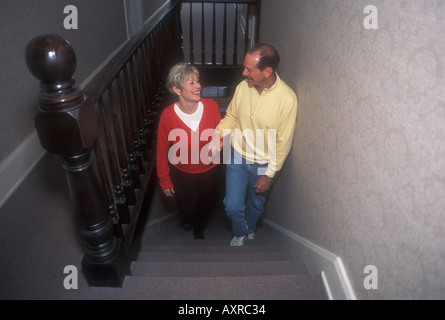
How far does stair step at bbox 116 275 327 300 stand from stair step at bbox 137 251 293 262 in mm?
468

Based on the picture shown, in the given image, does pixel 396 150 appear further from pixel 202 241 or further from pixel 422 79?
pixel 202 241

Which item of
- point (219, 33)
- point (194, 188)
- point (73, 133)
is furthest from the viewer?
point (219, 33)

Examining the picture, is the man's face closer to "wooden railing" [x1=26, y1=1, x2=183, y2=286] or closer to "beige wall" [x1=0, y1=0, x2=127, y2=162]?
"wooden railing" [x1=26, y1=1, x2=183, y2=286]

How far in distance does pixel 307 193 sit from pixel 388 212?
81 cm

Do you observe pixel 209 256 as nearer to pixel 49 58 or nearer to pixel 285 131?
pixel 285 131

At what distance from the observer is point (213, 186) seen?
7.76 feet

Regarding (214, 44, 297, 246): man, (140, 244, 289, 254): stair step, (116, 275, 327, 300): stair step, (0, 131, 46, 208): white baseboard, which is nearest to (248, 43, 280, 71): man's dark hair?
(214, 44, 297, 246): man

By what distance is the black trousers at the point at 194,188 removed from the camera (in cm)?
219

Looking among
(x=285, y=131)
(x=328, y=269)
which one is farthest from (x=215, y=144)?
(x=328, y=269)

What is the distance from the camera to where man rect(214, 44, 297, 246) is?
5.91 ft

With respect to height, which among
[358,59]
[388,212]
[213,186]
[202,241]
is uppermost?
[358,59]

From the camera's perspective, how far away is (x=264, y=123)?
190cm

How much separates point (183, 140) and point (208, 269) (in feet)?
2.58

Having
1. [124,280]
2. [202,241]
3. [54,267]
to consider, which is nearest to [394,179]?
[124,280]
